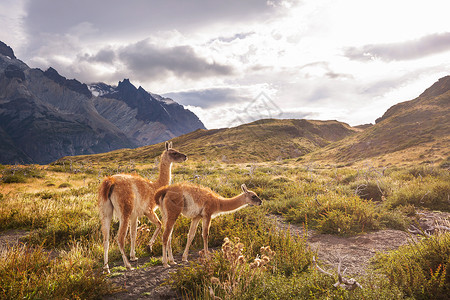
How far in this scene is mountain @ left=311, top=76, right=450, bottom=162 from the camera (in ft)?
117

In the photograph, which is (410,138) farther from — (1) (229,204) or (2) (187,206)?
(2) (187,206)

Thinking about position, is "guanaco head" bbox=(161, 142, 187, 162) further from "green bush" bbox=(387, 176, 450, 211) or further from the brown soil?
"green bush" bbox=(387, 176, 450, 211)

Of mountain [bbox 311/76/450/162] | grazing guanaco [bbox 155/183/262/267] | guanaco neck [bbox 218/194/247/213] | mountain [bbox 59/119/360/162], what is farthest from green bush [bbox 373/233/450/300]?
mountain [bbox 59/119/360/162]

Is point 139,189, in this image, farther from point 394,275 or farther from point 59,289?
point 394,275

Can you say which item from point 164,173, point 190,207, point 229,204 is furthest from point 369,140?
point 190,207

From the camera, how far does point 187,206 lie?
541cm

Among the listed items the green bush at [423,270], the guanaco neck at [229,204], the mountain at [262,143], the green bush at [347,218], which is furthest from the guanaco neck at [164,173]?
the mountain at [262,143]

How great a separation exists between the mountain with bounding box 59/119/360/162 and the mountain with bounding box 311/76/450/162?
18.8 m

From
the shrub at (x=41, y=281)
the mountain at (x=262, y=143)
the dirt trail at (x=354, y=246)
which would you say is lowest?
the dirt trail at (x=354, y=246)

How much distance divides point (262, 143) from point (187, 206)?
78.3m

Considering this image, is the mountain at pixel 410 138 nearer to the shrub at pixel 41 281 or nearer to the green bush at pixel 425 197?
the green bush at pixel 425 197

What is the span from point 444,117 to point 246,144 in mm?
49371

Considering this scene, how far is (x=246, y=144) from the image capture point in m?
81.1

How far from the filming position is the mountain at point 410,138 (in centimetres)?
3566
